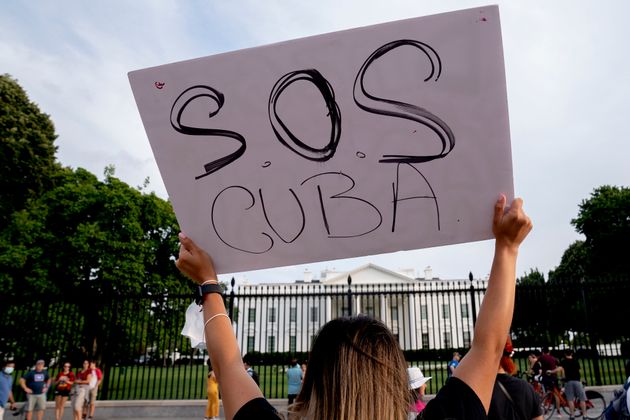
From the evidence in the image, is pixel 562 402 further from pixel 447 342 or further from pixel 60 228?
pixel 447 342

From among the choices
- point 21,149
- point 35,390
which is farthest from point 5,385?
point 21,149

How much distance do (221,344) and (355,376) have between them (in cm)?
51

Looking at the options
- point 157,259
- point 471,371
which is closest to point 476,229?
point 471,371

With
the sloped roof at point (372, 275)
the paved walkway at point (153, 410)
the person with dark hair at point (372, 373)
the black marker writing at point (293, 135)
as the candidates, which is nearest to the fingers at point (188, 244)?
the person with dark hair at point (372, 373)

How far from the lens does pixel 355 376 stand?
122 cm

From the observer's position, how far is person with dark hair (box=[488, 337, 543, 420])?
12.0 feet

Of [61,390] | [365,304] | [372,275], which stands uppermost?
[372,275]

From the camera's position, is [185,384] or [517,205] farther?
[185,384]

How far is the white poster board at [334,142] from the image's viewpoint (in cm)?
167

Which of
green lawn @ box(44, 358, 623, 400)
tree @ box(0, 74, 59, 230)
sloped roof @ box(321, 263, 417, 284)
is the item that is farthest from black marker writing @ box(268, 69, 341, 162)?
sloped roof @ box(321, 263, 417, 284)

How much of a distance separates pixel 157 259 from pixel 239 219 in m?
25.5

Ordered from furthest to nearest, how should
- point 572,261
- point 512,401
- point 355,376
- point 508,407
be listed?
point 572,261 → point 512,401 → point 508,407 → point 355,376

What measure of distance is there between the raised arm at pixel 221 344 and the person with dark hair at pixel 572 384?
1248 cm

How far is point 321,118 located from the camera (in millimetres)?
1778
